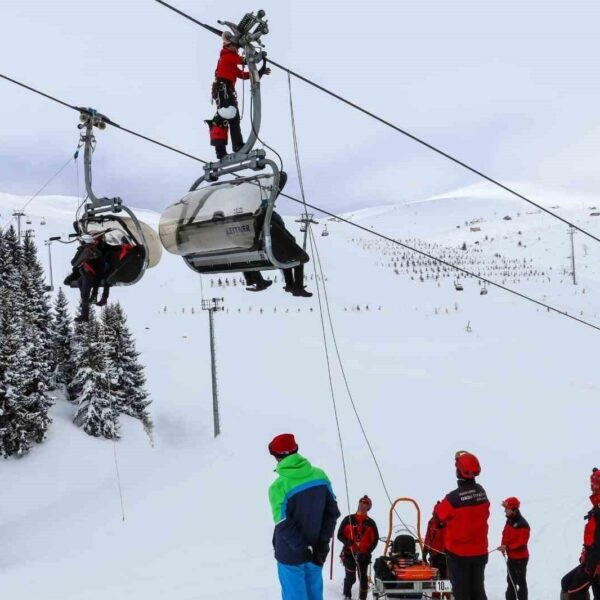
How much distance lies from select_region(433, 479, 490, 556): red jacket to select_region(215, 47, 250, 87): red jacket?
475cm

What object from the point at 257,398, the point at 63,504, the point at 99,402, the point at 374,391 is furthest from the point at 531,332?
the point at 63,504

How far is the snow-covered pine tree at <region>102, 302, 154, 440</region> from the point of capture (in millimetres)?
26811

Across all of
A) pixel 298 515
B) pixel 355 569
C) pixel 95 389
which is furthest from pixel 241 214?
pixel 95 389

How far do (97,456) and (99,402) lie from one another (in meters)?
2.46

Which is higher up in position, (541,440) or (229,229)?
(229,229)

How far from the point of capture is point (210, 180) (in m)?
6.02

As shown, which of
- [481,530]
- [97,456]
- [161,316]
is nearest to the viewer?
[481,530]

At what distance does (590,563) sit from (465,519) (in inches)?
65.7

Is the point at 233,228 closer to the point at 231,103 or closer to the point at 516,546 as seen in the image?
the point at 231,103

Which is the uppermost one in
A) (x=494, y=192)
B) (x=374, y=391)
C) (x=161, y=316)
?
(x=494, y=192)

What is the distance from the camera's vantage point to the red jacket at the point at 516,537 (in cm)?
691

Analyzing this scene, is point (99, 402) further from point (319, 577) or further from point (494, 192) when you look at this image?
point (494, 192)

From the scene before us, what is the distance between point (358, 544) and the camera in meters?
7.19

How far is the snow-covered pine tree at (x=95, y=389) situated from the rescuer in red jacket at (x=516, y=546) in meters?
20.8
